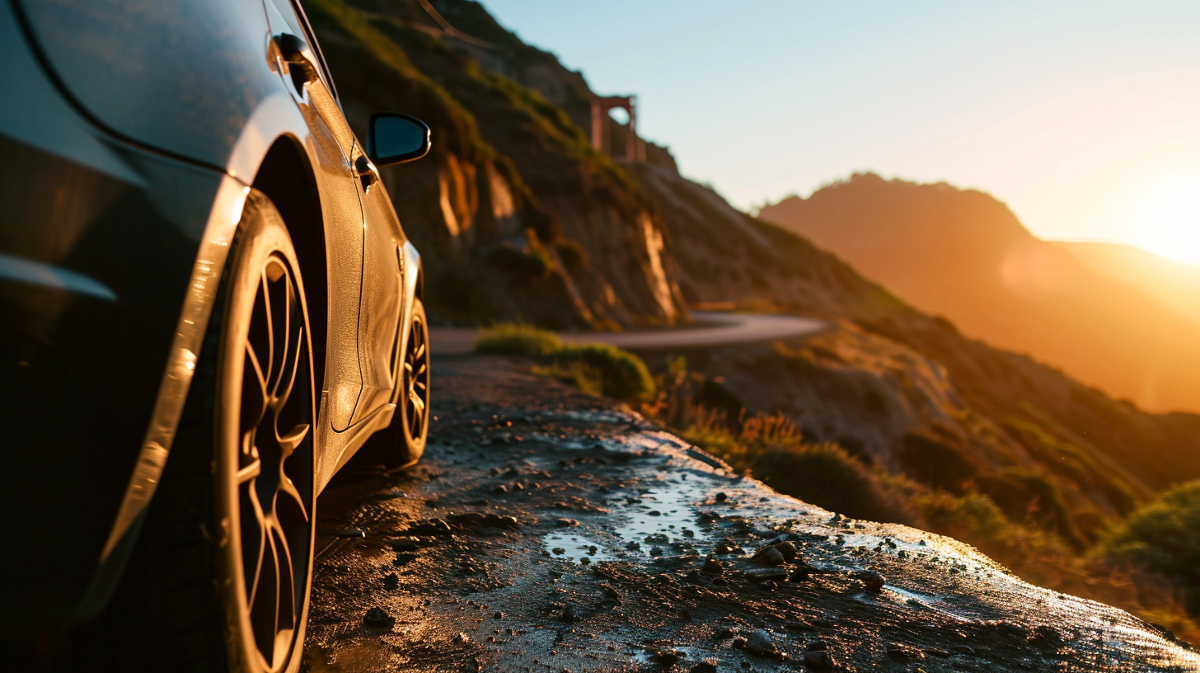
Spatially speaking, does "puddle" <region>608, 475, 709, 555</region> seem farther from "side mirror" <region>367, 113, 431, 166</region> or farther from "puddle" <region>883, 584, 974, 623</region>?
"side mirror" <region>367, 113, 431, 166</region>

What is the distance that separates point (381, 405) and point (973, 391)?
52068mm

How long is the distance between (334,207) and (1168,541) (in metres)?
9.14

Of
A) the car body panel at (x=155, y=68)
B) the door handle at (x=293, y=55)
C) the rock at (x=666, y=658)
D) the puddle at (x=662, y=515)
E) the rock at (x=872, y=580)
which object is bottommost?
the puddle at (x=662, y=515)

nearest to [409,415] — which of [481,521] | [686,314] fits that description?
[481,521]

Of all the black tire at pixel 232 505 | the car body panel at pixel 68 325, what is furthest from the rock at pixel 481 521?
the car body panel at pixel 68 325

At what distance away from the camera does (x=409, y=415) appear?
14.3 feet

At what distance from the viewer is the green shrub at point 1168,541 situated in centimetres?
747

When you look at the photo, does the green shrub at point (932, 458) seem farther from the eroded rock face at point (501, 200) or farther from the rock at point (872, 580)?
the rock at point (872, 580)

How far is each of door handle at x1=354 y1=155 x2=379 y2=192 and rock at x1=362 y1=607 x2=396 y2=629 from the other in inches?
59.1

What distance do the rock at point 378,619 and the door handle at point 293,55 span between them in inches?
61.6

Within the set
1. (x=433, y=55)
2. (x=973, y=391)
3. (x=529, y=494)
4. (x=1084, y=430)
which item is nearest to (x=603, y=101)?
(x=433, y=55)

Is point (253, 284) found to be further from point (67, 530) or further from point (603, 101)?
point (603, 101)

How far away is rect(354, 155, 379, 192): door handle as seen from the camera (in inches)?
116

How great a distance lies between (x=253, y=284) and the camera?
58.2 inches
